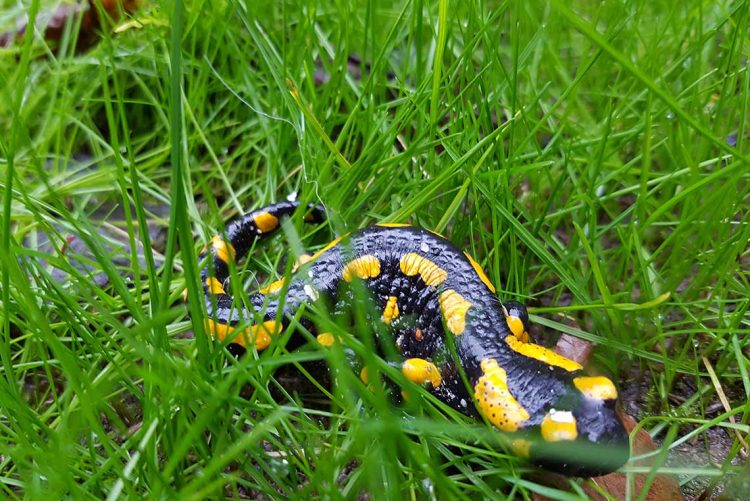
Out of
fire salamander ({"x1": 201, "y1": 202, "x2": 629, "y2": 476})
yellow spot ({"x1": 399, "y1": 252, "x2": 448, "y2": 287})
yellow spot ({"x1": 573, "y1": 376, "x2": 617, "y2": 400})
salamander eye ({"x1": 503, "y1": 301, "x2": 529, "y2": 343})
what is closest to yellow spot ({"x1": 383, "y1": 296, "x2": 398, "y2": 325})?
fire salamander ({"x1": 201, "y1": 202, "x2": 629, "y2": 476})

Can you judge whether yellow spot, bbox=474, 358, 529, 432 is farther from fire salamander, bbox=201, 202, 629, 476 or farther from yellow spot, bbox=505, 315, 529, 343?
yellow spot, bbox=505, 315, 529, 343

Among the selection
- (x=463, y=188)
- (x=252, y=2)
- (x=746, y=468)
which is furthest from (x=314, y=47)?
(x=746, y=468)

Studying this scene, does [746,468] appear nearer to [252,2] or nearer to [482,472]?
[482,472]

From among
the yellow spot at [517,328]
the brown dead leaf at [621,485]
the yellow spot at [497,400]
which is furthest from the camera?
the yellow spot at [517,328]

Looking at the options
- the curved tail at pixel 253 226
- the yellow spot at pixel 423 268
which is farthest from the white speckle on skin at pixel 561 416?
the curved tail at pixel 253 226

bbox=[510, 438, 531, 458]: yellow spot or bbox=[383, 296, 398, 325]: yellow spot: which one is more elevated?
bbox=[383, 296, 398, 325]: yellow spot

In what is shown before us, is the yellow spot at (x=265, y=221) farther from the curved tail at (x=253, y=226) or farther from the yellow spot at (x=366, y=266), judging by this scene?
the yellow spot at (x=366, y=266)

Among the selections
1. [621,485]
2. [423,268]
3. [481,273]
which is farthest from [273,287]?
[621,485]
